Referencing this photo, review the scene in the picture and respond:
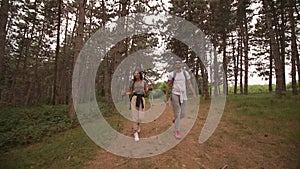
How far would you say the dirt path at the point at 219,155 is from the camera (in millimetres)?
5602

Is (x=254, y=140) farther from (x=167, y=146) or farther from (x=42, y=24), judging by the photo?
(x=42, y=24)

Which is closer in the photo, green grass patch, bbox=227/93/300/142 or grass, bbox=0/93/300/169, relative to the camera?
grass, bbox=0/93/300/169

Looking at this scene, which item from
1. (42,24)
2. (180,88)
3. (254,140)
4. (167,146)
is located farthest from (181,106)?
(42,24)

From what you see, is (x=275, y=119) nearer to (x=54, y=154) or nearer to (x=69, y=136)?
(x=69, y=136)

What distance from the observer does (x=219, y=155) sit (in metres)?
6.19

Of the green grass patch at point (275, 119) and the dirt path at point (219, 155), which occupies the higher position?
the green grass patch at point (275, 119)

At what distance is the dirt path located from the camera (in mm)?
5602

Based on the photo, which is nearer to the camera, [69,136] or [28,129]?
[69,136]

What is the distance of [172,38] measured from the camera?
839 inches

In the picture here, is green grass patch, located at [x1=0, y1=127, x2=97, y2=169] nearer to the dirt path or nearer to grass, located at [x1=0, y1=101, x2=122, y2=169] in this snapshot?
grass, located at [x1=0, y1=101, x2=122, y2=169]

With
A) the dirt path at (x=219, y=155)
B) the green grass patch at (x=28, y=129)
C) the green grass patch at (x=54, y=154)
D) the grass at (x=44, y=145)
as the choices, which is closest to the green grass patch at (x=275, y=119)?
the dirt path at (x=219, y=155)

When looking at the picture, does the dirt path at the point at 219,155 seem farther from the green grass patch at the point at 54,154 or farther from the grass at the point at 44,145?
the grass at the point at 44,145

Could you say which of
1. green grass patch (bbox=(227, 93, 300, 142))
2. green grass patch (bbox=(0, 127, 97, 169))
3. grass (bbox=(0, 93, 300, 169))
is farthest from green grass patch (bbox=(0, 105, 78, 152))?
green grass patch (bbox=(227, 93, 300, 142))

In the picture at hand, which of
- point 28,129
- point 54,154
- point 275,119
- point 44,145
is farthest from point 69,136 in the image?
point 275,119
